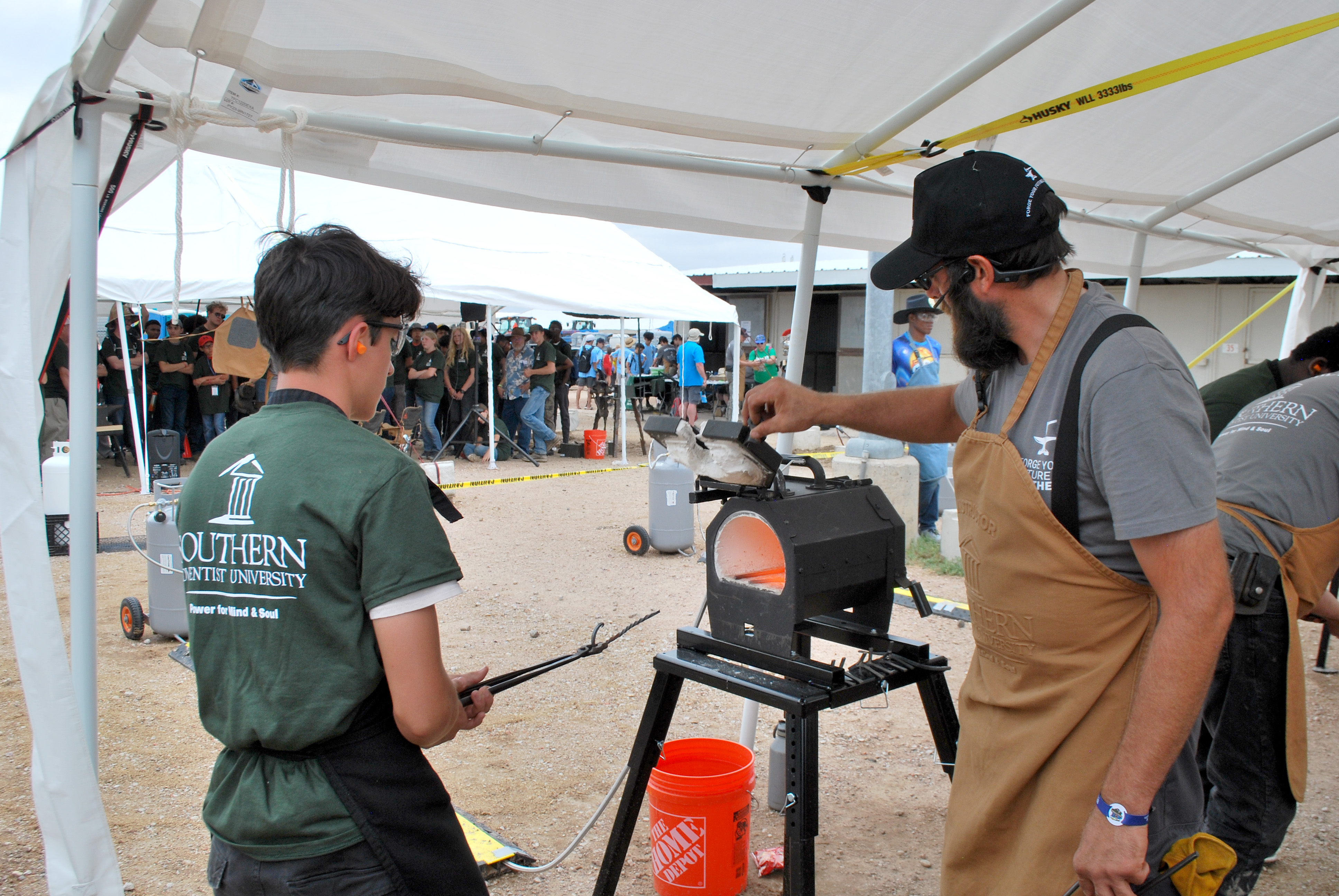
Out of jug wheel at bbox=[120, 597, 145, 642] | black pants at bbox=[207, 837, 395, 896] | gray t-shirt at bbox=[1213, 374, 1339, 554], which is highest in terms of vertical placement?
gray t-shirt at bbox=[1213, 374, 1339, 554]

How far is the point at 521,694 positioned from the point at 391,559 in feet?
11.6

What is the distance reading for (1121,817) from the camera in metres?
1.38

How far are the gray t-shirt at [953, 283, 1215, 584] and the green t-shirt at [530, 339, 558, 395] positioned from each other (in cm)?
1229

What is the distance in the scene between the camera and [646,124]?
9.71 feet

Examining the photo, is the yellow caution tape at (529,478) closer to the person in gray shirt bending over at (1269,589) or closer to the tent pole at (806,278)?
the tent pole at (806,278)

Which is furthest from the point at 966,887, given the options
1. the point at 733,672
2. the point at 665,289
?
the point at 665,289

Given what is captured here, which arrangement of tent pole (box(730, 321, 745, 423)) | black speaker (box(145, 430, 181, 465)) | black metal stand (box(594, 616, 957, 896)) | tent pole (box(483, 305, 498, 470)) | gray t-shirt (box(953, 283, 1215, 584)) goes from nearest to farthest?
gray t-shirt (box(953, 283, 1215, 584)) → black metal stand (box(594, 616, 957, 896)) → black speaker (box(145, 430, 181, 465)) → tent pole (box(483, 305, 498, 470)) → tent pole (box(730, 321, 745, 423))

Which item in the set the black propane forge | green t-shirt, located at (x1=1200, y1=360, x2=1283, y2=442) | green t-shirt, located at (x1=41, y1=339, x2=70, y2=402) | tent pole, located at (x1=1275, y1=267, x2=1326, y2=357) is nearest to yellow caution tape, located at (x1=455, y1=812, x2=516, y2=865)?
the black propane forge

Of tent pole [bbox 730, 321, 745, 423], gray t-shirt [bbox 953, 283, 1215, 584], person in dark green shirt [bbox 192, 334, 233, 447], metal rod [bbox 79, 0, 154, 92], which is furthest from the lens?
tent pole [bbox 730, 321, 745, 423]

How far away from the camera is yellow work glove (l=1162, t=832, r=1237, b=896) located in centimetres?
145

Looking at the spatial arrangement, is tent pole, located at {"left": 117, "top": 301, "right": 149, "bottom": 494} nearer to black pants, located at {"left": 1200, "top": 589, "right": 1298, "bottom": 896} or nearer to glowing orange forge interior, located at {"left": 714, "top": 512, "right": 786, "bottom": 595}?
glowing orange forge interior, located at {"left": 714, "top": 512, "right": 786, "bottom": 595}

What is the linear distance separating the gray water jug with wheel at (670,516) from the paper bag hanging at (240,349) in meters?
4.68

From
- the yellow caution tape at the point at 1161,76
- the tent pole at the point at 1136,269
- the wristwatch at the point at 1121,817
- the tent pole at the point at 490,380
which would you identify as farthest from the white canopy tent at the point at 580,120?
the tent pole at the point at 490,380

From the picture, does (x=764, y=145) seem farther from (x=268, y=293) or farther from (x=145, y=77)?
(x=268, y=293)
